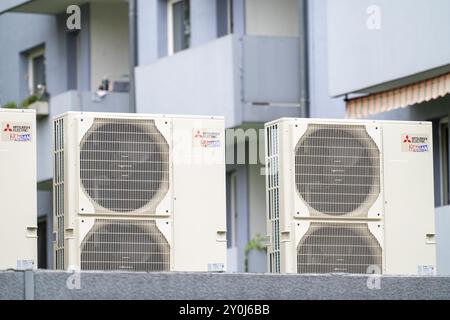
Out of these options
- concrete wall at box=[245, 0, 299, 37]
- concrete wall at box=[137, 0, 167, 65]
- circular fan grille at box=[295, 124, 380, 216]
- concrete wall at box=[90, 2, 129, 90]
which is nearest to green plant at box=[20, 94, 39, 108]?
concrete wall at box=[90, 2, 129, 90]

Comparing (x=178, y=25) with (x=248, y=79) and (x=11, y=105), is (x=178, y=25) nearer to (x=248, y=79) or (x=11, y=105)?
(x=248, y=79)

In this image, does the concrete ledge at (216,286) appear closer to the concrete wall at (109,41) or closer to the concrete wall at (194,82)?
the concrete wall at (194,82)

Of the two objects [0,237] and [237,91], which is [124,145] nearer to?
[0,237]

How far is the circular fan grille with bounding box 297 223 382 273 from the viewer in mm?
11500

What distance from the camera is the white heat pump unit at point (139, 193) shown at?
37.0 feet

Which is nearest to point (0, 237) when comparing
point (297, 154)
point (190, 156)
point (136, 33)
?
point (190, 156)

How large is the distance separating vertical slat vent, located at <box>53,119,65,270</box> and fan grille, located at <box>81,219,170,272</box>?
0.64ft

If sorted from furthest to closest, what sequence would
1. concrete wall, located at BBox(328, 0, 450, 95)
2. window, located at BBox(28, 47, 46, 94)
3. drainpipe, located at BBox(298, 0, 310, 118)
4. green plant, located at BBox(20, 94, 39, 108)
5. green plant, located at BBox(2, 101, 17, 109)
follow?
window, located at BBox(28, 47, 46, 94)
green plant, located at BBox(20, 94, 39, 108)
green plant, located at BBox(2, 101, 17, 109)
drainpipe, located at BBox(298, 0, 310, 118)
concrete wall, located at BBox(328, 0, 450, 95)

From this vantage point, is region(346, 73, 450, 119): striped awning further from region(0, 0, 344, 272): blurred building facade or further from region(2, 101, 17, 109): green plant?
region(2, 101, 17, 109): green plant

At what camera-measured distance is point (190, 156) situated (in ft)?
37.4

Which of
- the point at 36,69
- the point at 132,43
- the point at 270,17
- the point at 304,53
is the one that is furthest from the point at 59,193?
the point at 36,69
